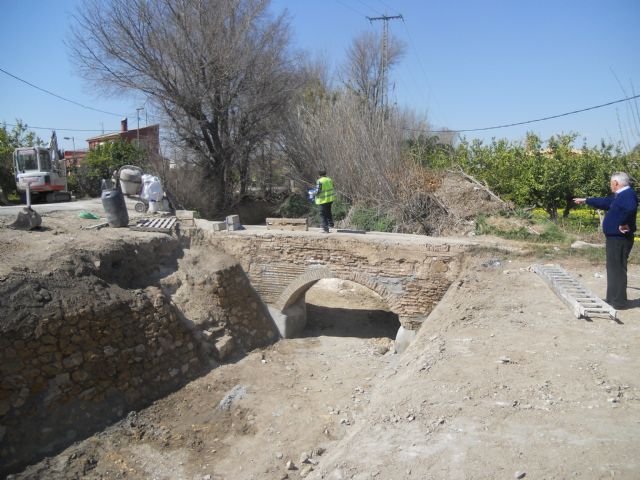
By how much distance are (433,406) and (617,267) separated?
3.25 m

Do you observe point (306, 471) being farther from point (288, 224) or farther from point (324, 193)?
point (288, 224)

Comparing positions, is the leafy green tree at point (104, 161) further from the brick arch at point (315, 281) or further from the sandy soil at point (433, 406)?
the brick arch at point (315, 281)

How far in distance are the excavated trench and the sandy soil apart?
0.09 m

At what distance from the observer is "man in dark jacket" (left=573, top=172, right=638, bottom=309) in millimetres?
6066

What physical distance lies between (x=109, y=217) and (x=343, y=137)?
300 inches

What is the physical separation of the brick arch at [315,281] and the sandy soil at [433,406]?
985mm

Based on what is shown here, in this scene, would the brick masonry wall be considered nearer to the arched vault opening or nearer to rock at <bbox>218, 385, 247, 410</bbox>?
the arched vault opening

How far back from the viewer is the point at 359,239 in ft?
33.9

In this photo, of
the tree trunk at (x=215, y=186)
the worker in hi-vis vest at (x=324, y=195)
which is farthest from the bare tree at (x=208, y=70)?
the worker in hi-vis vest at (x=324, y=195)

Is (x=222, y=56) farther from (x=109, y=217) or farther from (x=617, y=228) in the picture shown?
(x=617, y=228)

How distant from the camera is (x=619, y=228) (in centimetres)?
611

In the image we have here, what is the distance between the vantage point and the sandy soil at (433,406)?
12.8ft

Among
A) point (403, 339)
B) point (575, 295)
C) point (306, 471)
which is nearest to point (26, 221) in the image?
point (306, 471)

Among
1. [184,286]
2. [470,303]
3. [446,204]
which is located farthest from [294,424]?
[446,204]
